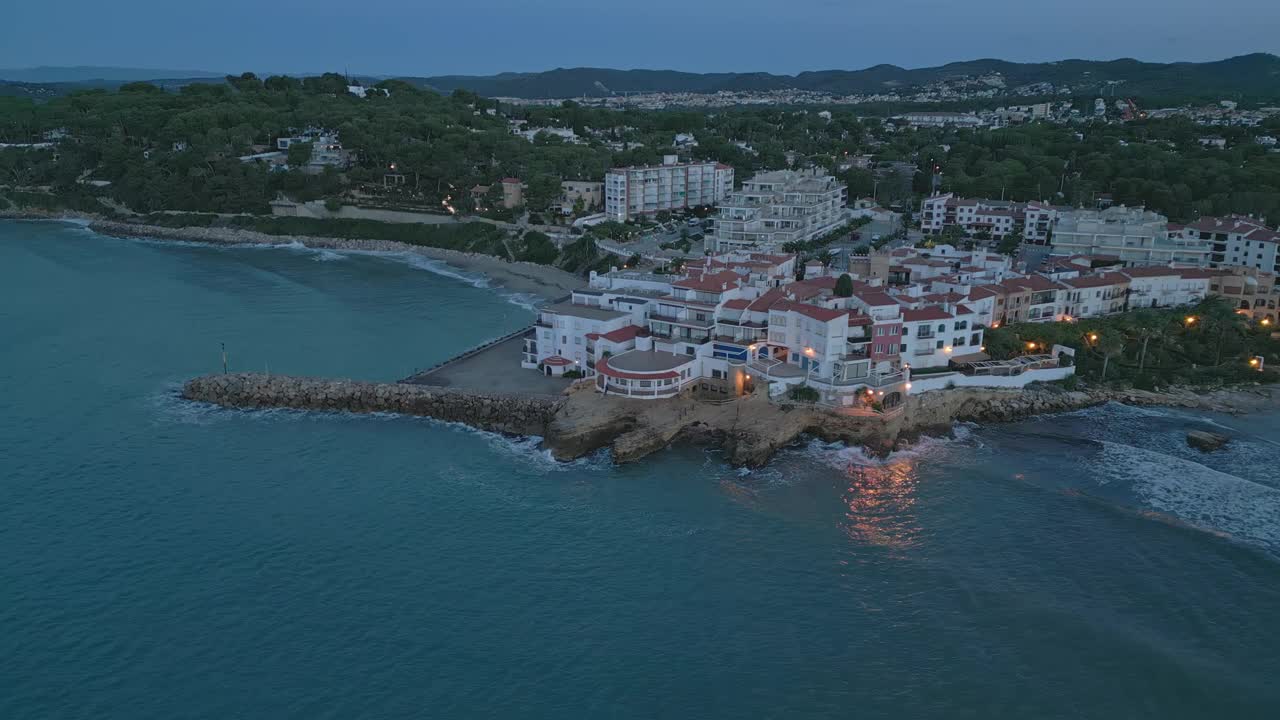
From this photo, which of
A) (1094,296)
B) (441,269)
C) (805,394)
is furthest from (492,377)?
(1094,296)

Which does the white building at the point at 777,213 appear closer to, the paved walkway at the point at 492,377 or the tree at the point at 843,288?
the tree at the point at 843,288

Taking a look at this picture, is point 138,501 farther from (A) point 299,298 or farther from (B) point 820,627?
(A) point 299,298

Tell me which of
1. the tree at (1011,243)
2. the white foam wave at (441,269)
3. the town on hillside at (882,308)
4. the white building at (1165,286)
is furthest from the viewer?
the white foam wave at (441,269)

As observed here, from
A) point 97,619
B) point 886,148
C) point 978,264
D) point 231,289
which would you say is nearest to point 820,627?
point 97,619

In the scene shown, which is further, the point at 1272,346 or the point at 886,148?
the point at 886,148

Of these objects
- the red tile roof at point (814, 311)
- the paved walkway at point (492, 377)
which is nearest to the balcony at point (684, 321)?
the red tile roof at point (814, 311)

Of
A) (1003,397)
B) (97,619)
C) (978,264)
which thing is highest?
(978,264)
